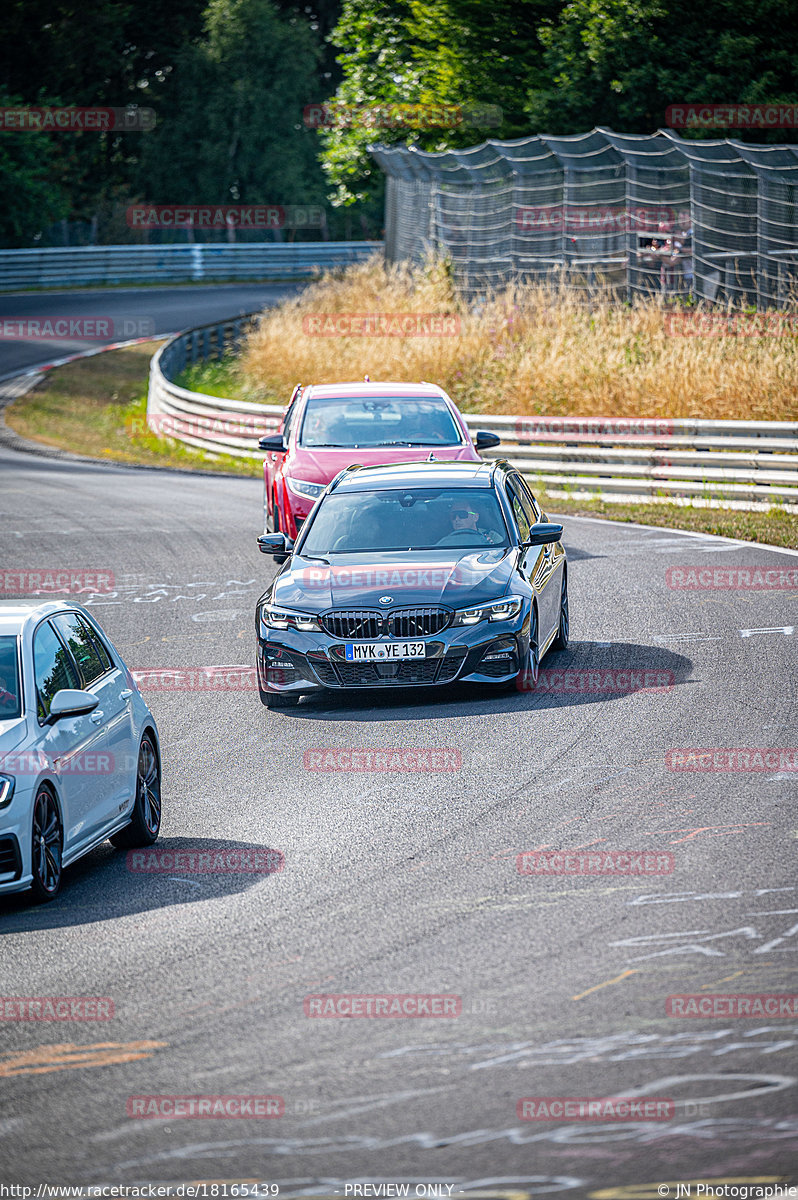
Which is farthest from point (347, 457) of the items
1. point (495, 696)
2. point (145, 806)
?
point (145, 806)

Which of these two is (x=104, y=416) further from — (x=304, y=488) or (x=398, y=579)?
(x=398, y=579)

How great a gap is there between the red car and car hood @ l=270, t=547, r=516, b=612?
4633 millimetres

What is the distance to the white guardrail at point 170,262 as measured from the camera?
2269 inches

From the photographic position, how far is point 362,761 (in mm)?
10352

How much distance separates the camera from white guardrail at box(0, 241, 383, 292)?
57625mm

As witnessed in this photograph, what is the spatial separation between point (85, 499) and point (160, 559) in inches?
243

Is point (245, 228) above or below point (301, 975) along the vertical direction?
below

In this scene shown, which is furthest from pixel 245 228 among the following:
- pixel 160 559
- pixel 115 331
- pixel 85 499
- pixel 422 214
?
pixel 160 559

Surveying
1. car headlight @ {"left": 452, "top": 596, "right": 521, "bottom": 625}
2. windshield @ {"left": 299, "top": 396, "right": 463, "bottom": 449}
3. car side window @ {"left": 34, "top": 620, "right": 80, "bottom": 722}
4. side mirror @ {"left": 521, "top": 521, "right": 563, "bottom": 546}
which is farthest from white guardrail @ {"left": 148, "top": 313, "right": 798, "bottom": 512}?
car side window @ {"left": 34, "top": 620, "right": 80, "bottom": 722}

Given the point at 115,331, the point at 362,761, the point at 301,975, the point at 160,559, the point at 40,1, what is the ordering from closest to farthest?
the point at 301,975
the point at 362,761
the point at 160,559
the point at 115,331
the point at 40,1

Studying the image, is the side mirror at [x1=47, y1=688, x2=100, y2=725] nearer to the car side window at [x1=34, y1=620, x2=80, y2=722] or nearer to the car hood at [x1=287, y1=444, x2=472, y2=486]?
the car side window at [x1=34, y1=620, x2=80, y2=722]

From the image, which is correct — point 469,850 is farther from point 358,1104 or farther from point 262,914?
point 358,1104

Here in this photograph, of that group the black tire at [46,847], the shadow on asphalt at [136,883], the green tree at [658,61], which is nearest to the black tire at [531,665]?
the shadow on asphalt at [136,883]

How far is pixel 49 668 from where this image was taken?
8.52 meters
